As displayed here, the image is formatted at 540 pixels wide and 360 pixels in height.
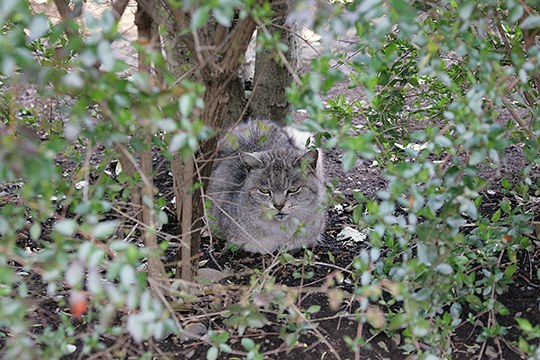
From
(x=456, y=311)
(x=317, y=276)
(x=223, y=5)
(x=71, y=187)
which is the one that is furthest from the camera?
(x=317, y=276)

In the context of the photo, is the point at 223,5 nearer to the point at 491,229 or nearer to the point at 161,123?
the point at 161,123

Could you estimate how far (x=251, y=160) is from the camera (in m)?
3.87

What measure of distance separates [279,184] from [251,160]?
0.68 feet

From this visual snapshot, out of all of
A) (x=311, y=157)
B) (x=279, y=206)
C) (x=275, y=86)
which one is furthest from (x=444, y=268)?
(x=275, y=86)

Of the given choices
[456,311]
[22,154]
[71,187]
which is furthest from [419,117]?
[22,154]

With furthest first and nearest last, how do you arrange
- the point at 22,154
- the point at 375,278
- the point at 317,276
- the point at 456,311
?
1. the point at 317,276
2. the point at 375,278
3. the point at 456,311
4. the point at 22,154

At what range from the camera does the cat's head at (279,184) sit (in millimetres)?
3852

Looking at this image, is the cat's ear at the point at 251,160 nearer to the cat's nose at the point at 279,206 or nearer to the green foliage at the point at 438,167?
the cat's nose at the point at 279,206

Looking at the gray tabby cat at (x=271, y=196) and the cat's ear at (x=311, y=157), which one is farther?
the gray tabby cat at (x=271, y=196)

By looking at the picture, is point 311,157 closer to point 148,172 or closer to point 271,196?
point 271,196

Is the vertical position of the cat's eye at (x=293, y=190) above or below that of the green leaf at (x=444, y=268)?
below

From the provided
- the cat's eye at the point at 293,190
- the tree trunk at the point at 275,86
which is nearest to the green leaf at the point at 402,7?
the cat's eye at the point at 293,190

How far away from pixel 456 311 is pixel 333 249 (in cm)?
128

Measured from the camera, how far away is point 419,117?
150 inches
